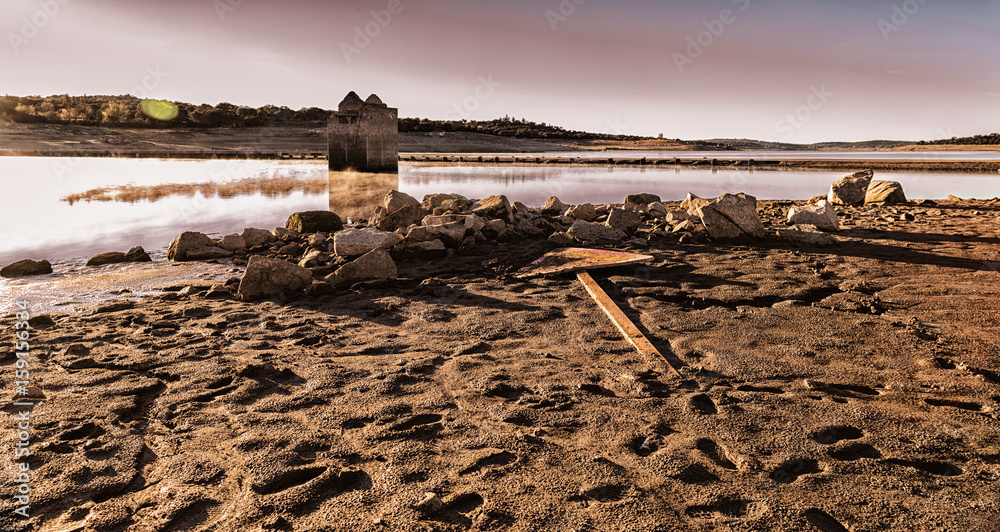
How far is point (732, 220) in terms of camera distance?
290 inches

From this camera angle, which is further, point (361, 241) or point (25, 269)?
point (361, 241)

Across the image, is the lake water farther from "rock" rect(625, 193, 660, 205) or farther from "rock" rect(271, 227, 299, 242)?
"rock" rect(625, 193, 660, 205)

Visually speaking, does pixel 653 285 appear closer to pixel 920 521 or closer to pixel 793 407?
pixel 793 407

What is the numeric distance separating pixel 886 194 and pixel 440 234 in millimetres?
11193

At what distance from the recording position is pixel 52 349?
11.7 ft

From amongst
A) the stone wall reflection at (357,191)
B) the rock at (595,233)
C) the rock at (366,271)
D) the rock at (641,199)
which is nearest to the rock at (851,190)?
the rock at (641,199)

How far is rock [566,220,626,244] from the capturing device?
7.38 metres

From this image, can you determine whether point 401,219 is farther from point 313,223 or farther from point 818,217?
point 818,217

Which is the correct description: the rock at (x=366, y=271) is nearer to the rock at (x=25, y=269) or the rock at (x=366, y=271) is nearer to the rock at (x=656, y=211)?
the rock at (x=25, y=269)

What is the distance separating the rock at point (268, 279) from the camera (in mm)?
4832

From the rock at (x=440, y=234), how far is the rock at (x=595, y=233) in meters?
1.70

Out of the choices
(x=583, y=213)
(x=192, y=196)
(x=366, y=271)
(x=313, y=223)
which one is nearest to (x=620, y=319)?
(x=366, y=271)

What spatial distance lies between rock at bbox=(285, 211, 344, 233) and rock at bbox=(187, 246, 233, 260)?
135 cm

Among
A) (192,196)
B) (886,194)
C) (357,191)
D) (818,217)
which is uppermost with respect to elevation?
(886,194)
